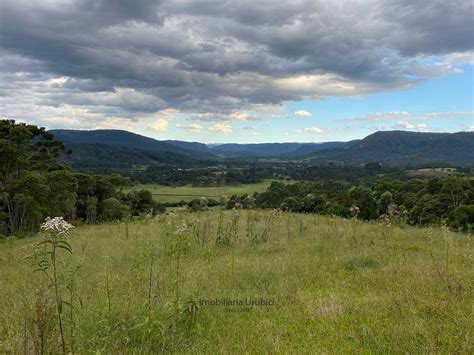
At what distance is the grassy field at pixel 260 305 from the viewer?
14.5 ft

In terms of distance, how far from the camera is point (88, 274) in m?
7.70

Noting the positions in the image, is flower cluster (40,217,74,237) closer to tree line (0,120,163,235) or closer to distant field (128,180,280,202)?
tree line (0,120,163,235)

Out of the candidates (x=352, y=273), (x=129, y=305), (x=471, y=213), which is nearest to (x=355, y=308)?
(x=352, y=273)

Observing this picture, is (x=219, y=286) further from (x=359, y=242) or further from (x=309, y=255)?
(x=359, y=242)

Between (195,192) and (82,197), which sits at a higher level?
(82,197)

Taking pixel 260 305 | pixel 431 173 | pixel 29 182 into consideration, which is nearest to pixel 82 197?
pixel 29 182

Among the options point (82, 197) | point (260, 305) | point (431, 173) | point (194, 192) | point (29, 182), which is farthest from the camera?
point (431, 173)

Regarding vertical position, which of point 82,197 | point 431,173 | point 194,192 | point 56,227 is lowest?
point 194,192

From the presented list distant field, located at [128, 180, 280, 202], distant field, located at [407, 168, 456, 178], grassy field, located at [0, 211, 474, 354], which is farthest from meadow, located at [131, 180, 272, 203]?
grassy field, located at [0, 211, 474, 354]

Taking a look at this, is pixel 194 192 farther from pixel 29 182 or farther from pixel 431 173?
pixel 29 182

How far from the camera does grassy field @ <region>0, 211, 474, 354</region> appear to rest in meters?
4.42

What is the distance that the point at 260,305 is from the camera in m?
5.98

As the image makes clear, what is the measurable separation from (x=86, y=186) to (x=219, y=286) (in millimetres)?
37394

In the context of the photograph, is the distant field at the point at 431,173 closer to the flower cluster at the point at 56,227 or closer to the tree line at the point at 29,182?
the tree line at the point at 29,182
